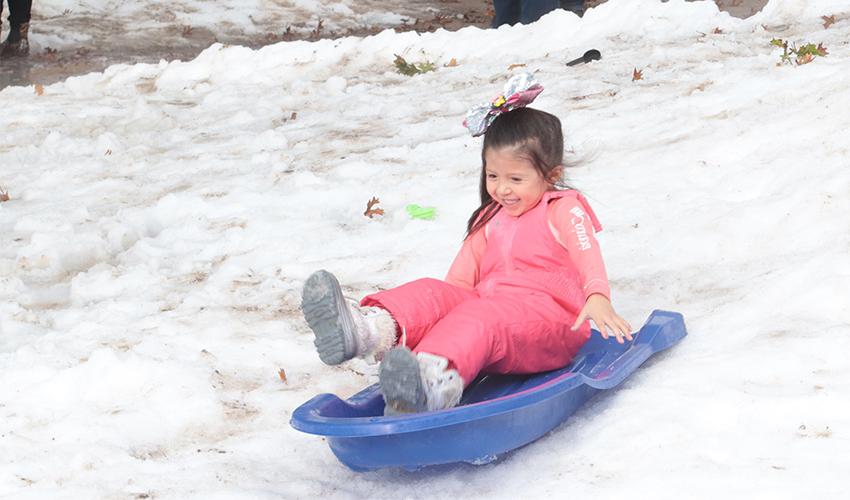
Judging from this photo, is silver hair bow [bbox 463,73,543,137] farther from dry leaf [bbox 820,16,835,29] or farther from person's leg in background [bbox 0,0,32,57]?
person's leg in background [bbox 0,0,32,57]

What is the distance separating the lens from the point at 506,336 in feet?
11.5

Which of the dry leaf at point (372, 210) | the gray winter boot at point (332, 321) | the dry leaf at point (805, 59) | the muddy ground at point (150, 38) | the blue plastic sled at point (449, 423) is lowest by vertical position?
the muddy ground at point (150, 38)

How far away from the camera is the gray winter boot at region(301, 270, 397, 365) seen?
3.26 meters

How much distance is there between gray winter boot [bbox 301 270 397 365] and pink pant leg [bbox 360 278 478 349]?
174 mm

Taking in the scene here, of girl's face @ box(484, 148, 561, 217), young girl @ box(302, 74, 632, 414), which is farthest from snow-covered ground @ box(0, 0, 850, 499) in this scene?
girl's face @ box(484, 148, 561, 217)

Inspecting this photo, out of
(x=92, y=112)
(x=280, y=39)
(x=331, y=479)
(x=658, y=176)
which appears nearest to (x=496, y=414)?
(x=331, y=479)

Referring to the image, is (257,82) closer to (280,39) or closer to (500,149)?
(280,39)

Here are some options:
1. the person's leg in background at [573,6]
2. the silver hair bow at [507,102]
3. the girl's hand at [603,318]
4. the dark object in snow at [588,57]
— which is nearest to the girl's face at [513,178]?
the silver hair bow at [507,102]

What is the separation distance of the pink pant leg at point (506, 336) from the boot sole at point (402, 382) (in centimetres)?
19

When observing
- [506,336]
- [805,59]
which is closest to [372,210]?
[506,336]

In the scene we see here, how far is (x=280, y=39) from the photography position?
1246 centimetres

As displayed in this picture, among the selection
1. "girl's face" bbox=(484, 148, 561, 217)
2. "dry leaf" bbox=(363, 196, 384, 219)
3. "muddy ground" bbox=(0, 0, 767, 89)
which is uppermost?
"girl's face" bbox=(484, 148, 561, 217)

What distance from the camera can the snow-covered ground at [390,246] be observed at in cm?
321

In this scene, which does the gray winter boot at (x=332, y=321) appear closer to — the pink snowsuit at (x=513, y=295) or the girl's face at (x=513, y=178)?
the pink snowsuit at (x=513, y=295)
